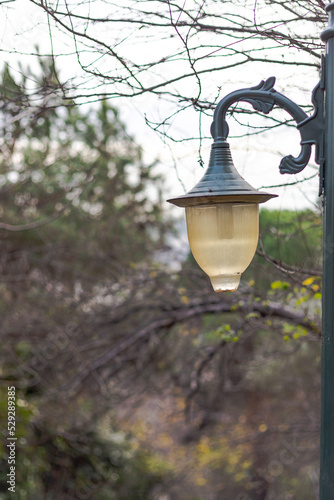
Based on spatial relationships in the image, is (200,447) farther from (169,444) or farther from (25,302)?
(25,302)

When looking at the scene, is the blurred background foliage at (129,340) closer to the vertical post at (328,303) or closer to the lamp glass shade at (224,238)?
the lamp glass shade at (224,238)

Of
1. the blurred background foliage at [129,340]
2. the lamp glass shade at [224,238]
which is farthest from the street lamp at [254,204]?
the blurred background foliage at [129,340]

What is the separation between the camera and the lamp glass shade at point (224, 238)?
187cm

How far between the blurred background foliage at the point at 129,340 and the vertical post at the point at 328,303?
204 centimetres

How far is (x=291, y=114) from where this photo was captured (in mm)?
1875

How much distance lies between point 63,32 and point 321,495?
2199 mm

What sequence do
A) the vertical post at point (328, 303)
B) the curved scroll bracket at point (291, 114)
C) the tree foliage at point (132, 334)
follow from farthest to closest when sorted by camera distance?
the tree foliage at point (132, 334) → the curved scroll bracket at point (291, 114) → the vertical post at point (328, 303)

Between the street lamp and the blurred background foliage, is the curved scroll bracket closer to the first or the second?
the street lamp

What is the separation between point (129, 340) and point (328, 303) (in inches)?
197

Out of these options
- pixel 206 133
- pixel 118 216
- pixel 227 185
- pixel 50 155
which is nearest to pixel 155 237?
pixel 118 216

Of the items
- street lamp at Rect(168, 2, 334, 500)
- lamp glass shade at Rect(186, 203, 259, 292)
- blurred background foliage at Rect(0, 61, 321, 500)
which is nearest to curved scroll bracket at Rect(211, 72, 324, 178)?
street lamp at Rect(168, 2, 334, 500)

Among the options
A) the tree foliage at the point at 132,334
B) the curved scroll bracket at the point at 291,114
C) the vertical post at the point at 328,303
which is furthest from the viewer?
the tree foliage at the point at 132,334

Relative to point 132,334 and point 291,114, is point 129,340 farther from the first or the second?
point 291,114

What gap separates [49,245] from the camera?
8.84 metres
